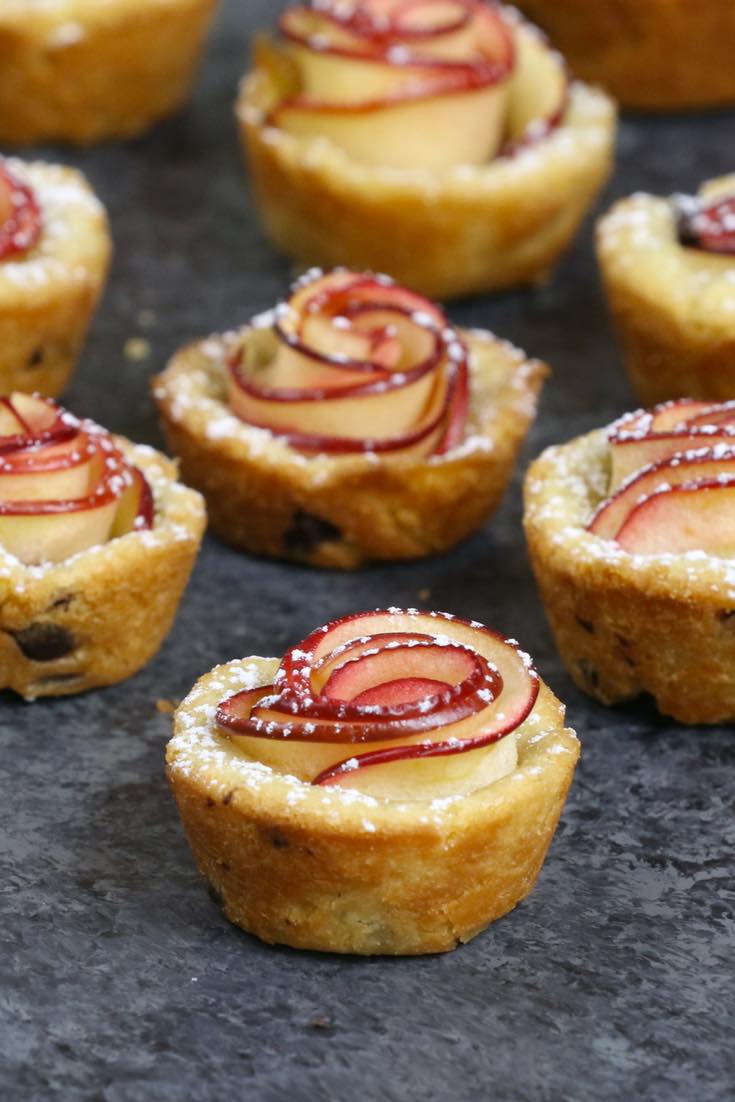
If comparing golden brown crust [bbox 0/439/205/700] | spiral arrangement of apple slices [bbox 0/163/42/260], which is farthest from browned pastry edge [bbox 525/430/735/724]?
spiral arrangement of apple slices [bbox 0/163/42/260]

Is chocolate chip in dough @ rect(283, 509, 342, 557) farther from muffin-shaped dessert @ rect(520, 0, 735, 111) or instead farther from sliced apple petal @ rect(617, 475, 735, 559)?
muffin-shaped dessert @ rect(520, 0, 735, 111)

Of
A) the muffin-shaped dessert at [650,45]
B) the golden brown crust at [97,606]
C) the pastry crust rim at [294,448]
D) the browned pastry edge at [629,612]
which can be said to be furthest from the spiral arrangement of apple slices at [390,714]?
the muffin-shaped dessert at [650,45]

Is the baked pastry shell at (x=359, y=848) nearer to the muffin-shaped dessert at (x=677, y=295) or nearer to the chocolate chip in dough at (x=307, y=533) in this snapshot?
the chocolate chip in dough at (x=307, y=533)

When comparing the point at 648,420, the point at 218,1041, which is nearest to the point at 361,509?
the point at 648,420

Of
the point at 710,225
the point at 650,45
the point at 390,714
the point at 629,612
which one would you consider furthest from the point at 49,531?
the point at 650,45

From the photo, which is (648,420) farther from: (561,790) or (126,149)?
(126,149)

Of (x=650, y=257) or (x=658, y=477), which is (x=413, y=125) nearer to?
(x=650, y=257)
